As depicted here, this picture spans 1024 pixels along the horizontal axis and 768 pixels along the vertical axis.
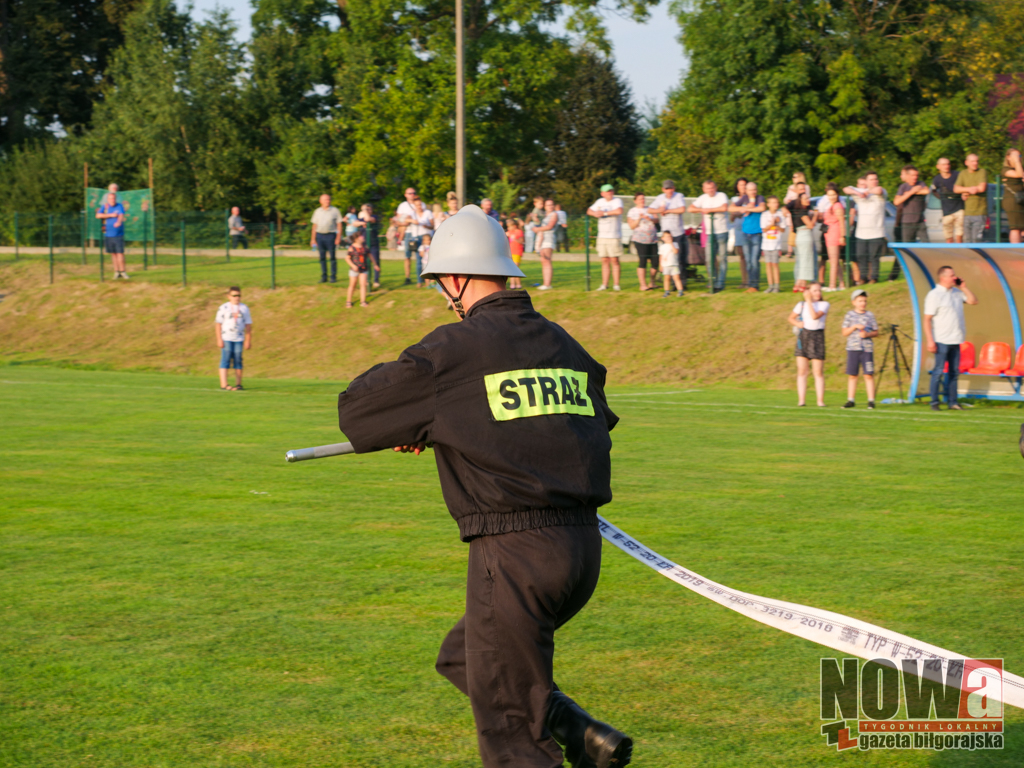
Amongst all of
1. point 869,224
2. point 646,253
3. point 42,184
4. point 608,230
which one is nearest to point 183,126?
point 42,184

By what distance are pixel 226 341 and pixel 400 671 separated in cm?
1645

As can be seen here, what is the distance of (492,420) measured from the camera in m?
3.54

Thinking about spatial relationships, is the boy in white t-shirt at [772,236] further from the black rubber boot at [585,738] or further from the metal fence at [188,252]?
the black rubber boot at [585,738]

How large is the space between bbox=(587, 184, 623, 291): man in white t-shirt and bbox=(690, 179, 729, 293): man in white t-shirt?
1937 mm

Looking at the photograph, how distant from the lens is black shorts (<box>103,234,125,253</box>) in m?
34.2

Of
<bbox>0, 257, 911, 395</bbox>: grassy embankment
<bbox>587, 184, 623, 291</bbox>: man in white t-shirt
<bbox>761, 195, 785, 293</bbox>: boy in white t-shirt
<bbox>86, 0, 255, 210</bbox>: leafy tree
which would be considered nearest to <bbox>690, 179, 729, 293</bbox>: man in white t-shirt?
<bbox>0, 257, 911, 395</bbox>: grassy embankment

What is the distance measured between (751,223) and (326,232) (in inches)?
453

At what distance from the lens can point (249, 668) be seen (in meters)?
5.88

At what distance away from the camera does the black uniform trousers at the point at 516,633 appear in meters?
3.51

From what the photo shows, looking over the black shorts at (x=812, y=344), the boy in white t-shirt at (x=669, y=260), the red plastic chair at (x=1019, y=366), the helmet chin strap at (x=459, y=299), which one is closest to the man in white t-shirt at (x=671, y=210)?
the boy in white t-shirt at (x=669, y=260)

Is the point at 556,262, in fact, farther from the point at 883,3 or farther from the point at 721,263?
the point at 883,3

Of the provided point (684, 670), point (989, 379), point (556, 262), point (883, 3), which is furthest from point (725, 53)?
point (684, 670)

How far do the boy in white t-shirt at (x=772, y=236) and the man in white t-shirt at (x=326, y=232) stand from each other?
10753 mm

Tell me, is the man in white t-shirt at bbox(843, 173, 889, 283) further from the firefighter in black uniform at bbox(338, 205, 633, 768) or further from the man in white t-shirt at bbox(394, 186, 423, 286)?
the firefighter in black uniform at bbox(338, 205, 633, 768)
